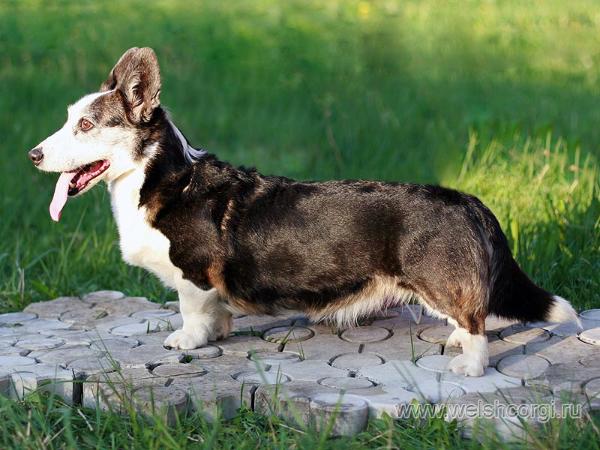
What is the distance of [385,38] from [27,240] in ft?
18.9

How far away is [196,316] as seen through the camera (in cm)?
358

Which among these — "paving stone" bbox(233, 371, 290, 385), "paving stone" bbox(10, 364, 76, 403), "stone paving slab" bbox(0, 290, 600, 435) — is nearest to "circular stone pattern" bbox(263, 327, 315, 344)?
"stone paving slab" bbox(0, 290, 600, 435)

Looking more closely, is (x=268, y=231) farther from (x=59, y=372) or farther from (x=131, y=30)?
(x=131, y=30)

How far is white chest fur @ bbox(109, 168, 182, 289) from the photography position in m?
3.49

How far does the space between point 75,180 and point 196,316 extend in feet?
2.33

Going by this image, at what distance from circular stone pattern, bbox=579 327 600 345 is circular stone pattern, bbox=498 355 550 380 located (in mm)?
287

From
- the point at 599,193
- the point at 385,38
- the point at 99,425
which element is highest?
the point at 385,38

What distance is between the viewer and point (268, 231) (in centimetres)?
346

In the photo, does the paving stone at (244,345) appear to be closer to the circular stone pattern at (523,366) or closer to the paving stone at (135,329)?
the paving stone at (135,329)

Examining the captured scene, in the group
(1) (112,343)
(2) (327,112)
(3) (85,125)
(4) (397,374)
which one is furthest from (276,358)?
(2) (327,112)

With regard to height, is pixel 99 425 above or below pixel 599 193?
below

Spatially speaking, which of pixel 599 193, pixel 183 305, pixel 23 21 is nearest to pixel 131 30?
pixel 23 21

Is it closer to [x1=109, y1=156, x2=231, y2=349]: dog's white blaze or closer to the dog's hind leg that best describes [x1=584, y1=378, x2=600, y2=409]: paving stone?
the dog's hind leg

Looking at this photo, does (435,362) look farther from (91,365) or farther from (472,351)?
(91,365)
